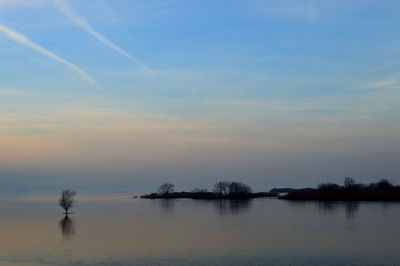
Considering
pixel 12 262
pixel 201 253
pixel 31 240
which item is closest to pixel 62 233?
pixel 31 240

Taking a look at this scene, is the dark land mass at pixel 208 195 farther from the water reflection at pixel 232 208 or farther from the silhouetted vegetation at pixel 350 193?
the water reflection at pixel 232 208

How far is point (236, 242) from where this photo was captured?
30141 mm

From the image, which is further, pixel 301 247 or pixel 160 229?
pixel 160 229

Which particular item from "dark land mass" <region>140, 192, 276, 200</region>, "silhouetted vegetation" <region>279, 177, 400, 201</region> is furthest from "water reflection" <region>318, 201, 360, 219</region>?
"dark land mass" <region>140, 192, 276, 200</region>

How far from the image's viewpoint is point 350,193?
3844 inches

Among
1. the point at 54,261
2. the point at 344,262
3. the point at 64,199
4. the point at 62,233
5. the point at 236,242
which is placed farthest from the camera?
the point at 64,199

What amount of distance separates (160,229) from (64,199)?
30.0 m

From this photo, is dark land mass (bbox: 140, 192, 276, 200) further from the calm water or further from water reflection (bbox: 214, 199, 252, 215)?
the calm water

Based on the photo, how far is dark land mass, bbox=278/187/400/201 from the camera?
3570 inches

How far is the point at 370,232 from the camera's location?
34312mm

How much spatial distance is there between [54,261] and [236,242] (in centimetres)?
1183

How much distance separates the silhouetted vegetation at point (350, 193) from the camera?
300 feet

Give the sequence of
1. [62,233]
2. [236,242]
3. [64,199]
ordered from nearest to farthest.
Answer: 1. [236,242]
2. [62,233]
3. [64,199]

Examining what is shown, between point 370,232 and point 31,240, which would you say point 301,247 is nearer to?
point 370,232
